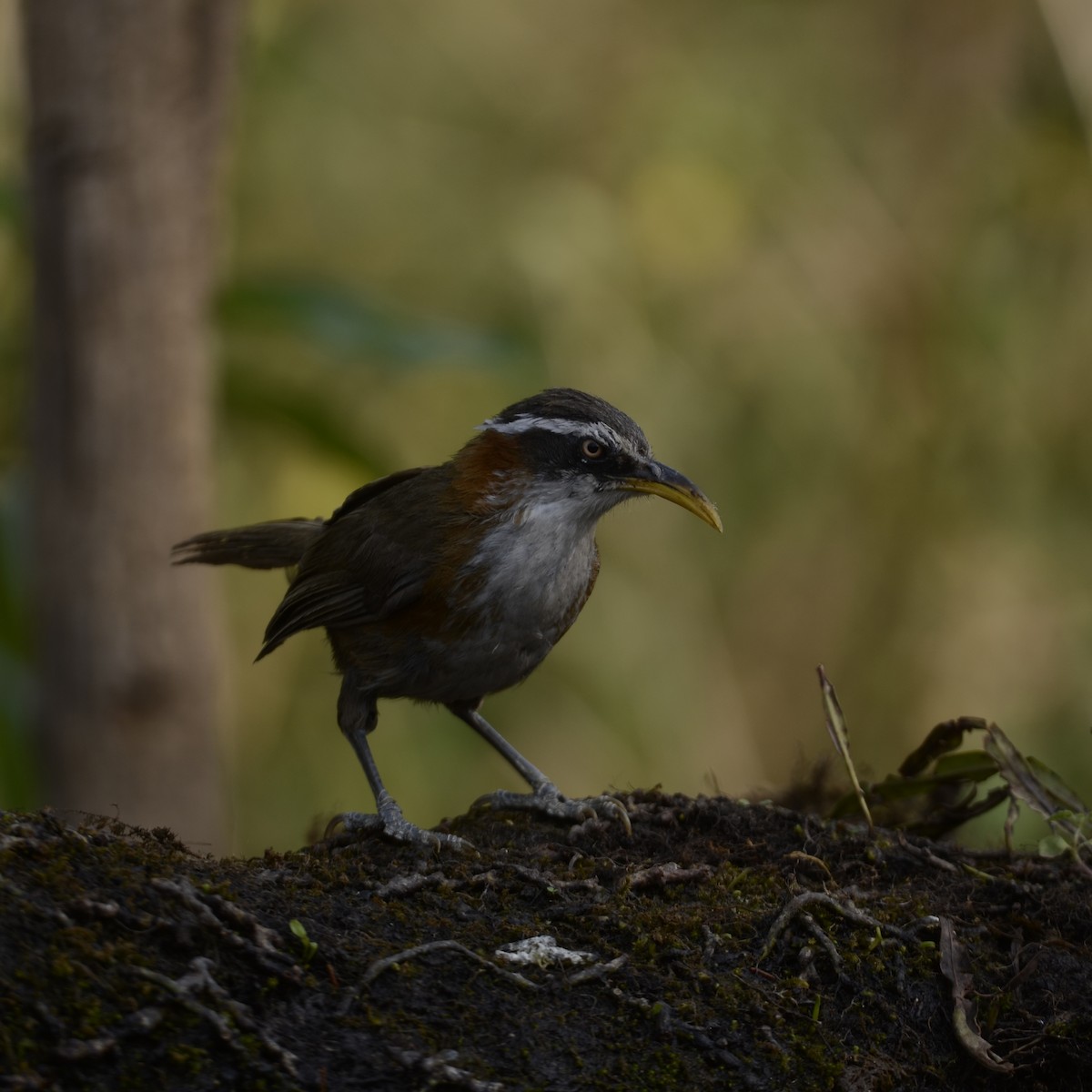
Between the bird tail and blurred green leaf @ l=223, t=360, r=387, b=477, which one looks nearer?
the bird tail

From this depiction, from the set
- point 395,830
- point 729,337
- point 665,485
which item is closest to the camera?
point 395,830

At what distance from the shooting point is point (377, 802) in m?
3.97

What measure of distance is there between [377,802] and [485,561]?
2.57 ft

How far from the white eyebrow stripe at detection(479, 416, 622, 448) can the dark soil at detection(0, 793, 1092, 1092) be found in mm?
1437

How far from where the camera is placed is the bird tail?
17.0 ft

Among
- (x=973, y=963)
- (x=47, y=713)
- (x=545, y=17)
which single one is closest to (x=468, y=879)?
(x=973, y=963)

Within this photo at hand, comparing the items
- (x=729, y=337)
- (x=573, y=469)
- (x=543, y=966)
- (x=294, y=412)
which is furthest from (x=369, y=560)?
(x=729, y=337)

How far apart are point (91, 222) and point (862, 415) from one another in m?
5.93

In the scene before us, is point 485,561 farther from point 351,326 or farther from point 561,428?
point 351,326

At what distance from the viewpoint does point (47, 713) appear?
5410 millimetres

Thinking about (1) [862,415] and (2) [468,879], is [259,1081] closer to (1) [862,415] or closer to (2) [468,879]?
(2) [468,879]

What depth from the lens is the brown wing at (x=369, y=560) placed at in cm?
425

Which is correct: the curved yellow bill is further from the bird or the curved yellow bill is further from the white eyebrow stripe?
the white eyebrow stripe

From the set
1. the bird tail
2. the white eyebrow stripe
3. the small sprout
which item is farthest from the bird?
the small sprout
